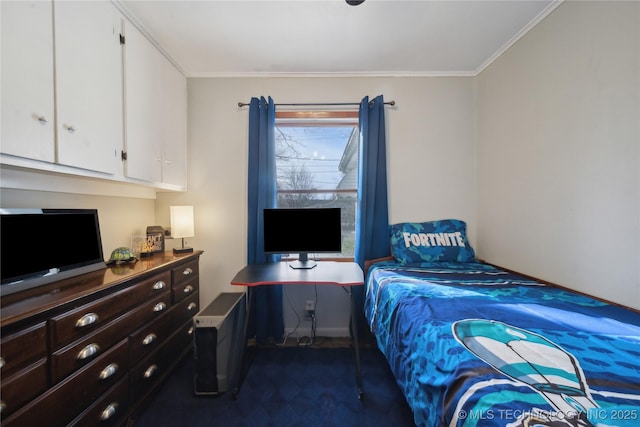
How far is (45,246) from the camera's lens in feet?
3.68

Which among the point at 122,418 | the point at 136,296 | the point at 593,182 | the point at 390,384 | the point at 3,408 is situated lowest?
the point at 390,384

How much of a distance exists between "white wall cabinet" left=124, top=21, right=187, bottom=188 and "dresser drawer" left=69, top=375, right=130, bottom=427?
1.24 metres

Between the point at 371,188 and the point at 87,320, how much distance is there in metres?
2.04

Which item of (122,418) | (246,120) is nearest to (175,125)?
(246,120)

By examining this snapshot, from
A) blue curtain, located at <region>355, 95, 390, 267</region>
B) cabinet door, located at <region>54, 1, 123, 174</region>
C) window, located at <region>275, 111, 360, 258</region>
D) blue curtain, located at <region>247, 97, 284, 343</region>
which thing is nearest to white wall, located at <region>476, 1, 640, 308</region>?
blue curtain, located at <region>355, 95, 390, 267</region>

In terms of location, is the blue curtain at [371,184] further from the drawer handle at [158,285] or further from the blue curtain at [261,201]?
the drawer handle at [158,285]

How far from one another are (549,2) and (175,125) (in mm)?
2898

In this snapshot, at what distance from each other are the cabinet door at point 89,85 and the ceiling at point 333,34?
0.33m

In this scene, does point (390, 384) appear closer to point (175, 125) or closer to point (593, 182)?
point (593, 182)

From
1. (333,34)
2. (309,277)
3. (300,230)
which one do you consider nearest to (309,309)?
(309,277)

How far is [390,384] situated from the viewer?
1.64 m

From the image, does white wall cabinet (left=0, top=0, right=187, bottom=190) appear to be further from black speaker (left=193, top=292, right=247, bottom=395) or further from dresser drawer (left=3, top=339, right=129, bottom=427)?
black speaker (left=193, top=292, right=247, bottom=395)

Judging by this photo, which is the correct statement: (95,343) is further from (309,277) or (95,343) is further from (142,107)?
(142,107)

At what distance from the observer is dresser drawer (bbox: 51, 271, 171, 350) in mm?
944
